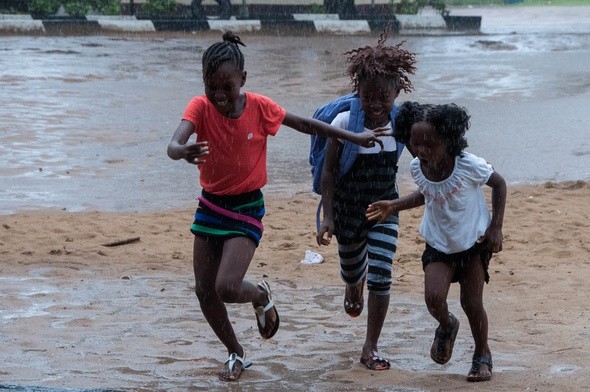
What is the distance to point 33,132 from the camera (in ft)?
39.2

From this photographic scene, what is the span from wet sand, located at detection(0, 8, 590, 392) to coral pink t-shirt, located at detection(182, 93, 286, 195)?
2.94ft

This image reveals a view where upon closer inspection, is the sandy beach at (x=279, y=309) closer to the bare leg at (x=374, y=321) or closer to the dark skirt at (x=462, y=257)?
the bare leg at (x=374, y=321)

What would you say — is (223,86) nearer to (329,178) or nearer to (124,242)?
(329,178)

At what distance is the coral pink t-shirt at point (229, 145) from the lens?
4.94 m

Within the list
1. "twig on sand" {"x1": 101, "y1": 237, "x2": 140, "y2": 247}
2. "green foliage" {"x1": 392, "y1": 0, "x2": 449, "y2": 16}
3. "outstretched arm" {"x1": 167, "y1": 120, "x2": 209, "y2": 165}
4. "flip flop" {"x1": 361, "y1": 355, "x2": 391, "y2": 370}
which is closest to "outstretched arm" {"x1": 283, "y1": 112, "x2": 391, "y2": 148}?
"outstretched arm" {"x1": 167, "y1": 120, "x2": 209, "y2": 165}

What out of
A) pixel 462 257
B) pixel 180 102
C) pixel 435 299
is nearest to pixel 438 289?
pixel 435 299

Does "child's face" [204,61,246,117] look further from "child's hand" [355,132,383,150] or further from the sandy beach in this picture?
the sandy beach

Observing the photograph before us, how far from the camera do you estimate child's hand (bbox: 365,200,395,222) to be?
4.88 metres

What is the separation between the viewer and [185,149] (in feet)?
14.9

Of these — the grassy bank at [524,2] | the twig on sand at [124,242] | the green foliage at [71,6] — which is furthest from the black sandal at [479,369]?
the grassy bank at [524,2]

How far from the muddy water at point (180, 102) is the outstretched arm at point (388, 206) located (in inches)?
165

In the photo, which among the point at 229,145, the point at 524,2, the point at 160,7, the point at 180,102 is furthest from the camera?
the point at 524,2

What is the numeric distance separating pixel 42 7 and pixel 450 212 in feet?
73.9

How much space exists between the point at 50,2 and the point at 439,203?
73.7 ft
